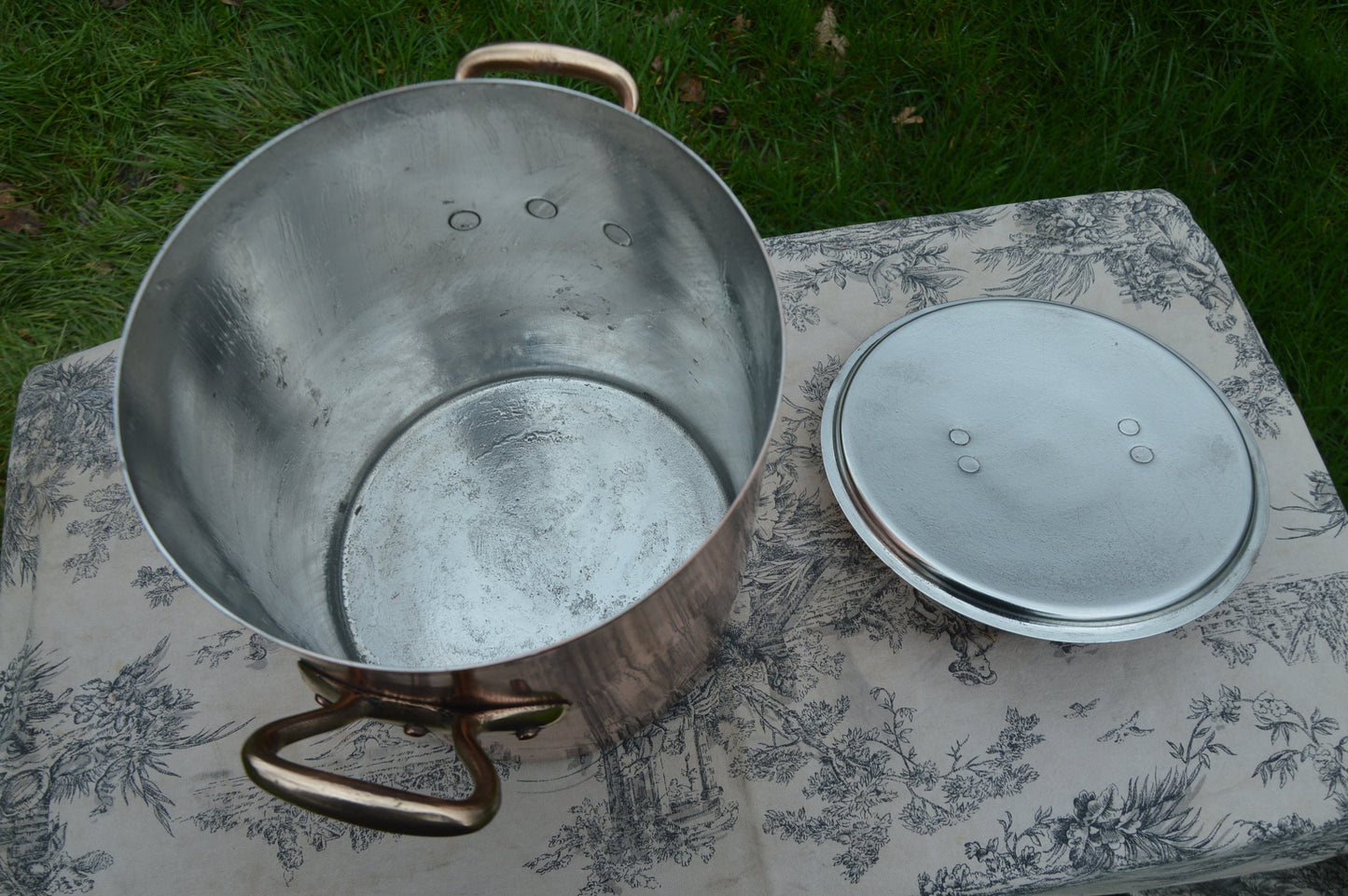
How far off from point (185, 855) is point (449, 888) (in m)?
0.19

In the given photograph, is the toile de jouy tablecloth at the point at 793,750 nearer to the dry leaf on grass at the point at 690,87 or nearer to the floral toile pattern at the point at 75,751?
the floral toile pattern at the point at 75,751

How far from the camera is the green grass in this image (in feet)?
4.09

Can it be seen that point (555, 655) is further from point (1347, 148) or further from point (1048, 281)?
point (1347, 148)

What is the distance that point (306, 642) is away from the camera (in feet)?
2.05

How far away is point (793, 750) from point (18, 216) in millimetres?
1399

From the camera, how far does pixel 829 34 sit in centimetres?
139

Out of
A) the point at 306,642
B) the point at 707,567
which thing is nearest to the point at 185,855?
the point at 306,642

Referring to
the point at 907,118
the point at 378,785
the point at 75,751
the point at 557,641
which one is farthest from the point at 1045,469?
the point at 907,118

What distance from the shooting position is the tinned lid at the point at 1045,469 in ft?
1.93

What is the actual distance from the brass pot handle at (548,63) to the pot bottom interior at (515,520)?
29 centimetres

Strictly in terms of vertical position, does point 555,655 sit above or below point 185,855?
above

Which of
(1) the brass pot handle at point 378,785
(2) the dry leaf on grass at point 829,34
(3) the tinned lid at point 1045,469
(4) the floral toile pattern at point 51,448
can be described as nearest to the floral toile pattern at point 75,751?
(4) the floral toile pattern at point 51,448

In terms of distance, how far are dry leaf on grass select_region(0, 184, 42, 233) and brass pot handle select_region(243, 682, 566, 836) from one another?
124 cm

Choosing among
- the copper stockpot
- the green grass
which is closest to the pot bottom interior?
the copper stockpot
